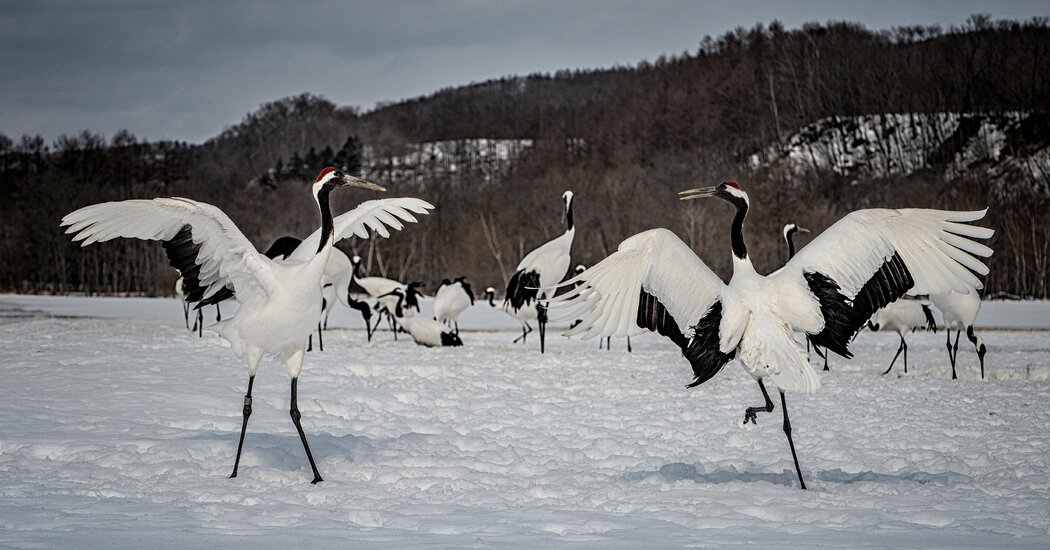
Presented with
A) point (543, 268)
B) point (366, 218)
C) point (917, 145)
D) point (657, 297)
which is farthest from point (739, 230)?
point (917, 145)

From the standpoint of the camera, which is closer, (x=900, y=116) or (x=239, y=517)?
(x=239, y=517)

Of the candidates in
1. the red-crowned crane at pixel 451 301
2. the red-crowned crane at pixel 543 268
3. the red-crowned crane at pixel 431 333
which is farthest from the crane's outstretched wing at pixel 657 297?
the red-crowned crane at pixel 451 301

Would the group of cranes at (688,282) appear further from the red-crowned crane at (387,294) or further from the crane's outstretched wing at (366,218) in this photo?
the red-crowned crane at (387,294)

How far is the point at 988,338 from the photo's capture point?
18.4m

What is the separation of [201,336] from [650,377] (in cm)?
794

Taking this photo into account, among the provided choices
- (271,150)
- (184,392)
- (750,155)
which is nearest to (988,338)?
(184,392)

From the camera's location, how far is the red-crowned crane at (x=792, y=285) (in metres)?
6.00

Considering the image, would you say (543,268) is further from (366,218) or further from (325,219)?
(325,219)

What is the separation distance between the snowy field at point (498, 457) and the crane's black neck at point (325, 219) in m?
1.65

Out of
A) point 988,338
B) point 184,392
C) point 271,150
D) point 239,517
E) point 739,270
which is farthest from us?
point 271,150

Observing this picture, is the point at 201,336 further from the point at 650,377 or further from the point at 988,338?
the point at 988,338

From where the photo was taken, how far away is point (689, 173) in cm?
5347

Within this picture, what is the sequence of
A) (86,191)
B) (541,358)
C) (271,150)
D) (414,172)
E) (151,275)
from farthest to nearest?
(271,150) → (414,172) → (86,191) → (151,275) → (541,358)

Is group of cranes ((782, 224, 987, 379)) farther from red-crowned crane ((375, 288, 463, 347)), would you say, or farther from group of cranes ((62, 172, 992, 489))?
group of cranes ((62, 172, 992, 489))
